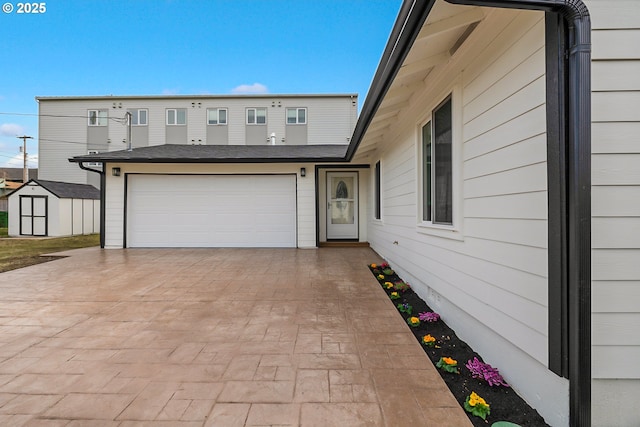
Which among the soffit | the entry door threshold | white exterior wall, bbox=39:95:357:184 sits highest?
white exterior wall, bbox=39:95:357:184

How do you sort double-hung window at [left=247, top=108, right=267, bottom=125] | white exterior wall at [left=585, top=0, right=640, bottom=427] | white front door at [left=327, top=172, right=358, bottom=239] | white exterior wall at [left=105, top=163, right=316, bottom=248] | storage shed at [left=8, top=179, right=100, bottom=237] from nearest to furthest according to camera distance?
white exterior wall at [left=585, top=0, right=640, bottom=427]
white exterior wall at [left=105, top=163, right=316, bottom=248]
white front door at [left=327, top=172, right=358, bottom=239]
storage shed at [left=8, top=179, right=100, bottom=237]
double-hung window at [left=247, top=108, right=267, bottom=125]

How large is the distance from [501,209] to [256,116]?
1900cm

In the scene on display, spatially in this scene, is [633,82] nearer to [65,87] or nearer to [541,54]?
[541,54]

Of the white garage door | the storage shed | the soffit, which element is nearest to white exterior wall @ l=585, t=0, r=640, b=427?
the soffit

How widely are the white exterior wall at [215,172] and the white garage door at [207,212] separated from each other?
17 centimetres

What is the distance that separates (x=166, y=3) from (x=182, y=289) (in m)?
9.71

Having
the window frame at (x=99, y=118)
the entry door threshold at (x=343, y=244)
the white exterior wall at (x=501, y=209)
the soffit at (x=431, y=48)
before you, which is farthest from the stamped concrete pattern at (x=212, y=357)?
the window frame at (x=99, y=118)

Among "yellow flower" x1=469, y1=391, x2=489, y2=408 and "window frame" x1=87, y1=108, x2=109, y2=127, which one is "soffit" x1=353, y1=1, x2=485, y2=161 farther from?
"window frame" x1=87, y1=108, x2=109, y2=127

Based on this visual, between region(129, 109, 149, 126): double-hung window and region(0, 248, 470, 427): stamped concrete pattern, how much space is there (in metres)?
16.9

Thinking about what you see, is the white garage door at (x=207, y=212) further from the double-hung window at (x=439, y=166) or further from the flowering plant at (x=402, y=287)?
the double-hung window at (x=439, y=166)

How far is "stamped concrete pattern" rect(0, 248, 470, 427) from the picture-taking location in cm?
176

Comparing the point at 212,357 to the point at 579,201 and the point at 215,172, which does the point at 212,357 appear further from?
the point at 215,172

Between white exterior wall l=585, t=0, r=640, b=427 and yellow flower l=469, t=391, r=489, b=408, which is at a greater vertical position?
white exterior wall l=585, t=0, r=640, b=427

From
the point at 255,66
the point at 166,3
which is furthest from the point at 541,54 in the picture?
the point at 255,66
